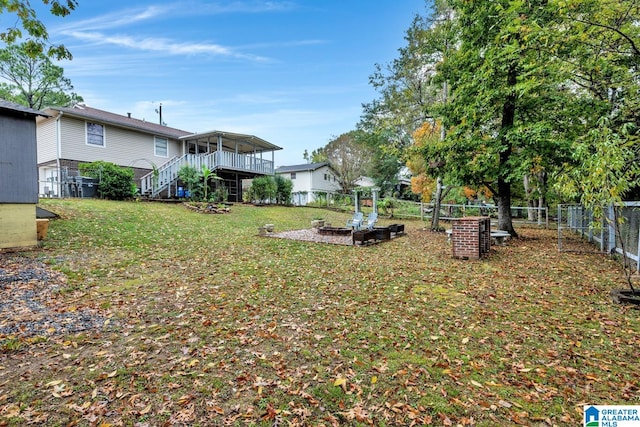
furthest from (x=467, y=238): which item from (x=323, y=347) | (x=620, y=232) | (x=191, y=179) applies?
(x=191, y=179)

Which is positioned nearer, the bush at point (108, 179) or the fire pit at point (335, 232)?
the fire pit at point (335, 232)

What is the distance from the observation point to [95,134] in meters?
18.2

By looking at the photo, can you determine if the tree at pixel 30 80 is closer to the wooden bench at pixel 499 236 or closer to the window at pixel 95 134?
the window at pixel 95 134

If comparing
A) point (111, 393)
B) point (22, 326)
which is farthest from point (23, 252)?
point (111, 393)

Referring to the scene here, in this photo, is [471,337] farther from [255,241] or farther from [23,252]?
[23,252]

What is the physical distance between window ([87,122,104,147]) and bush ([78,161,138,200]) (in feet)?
11.3

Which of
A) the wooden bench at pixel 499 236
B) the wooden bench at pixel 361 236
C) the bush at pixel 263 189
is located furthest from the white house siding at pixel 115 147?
the wooden bench at pixel 499 236

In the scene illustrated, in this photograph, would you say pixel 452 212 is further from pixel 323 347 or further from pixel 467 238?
pixel 323 347

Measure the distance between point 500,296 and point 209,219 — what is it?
1202cm

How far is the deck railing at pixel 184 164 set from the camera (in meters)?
18.6

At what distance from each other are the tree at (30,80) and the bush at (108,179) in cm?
1410

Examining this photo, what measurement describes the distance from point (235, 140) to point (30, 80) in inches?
662

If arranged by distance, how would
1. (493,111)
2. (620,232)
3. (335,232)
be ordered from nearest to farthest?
(620,232) < (493,111) < (335,232)

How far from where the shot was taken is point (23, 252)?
7.14m
